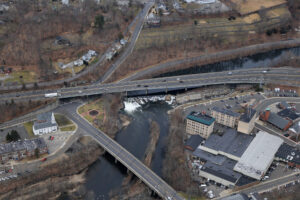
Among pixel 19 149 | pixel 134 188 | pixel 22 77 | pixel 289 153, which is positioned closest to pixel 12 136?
pixel 19 149

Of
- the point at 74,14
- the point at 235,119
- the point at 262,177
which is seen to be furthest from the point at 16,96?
the point at 262,177

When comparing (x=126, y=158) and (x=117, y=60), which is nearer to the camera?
(x=126, y=158)

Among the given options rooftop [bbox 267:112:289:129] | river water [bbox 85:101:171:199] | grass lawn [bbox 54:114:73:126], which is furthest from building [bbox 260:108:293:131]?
grass lawn [bbox 54:114:73:126]

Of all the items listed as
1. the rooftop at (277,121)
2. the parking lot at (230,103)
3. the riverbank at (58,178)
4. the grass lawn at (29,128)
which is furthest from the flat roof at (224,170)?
the grass lawn at (29,128)

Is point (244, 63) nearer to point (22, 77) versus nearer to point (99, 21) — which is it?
point (99, 21)

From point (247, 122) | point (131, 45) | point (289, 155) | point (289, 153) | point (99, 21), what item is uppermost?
point (99, 21)

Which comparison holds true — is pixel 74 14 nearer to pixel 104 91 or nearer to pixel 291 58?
pixel 104 91
